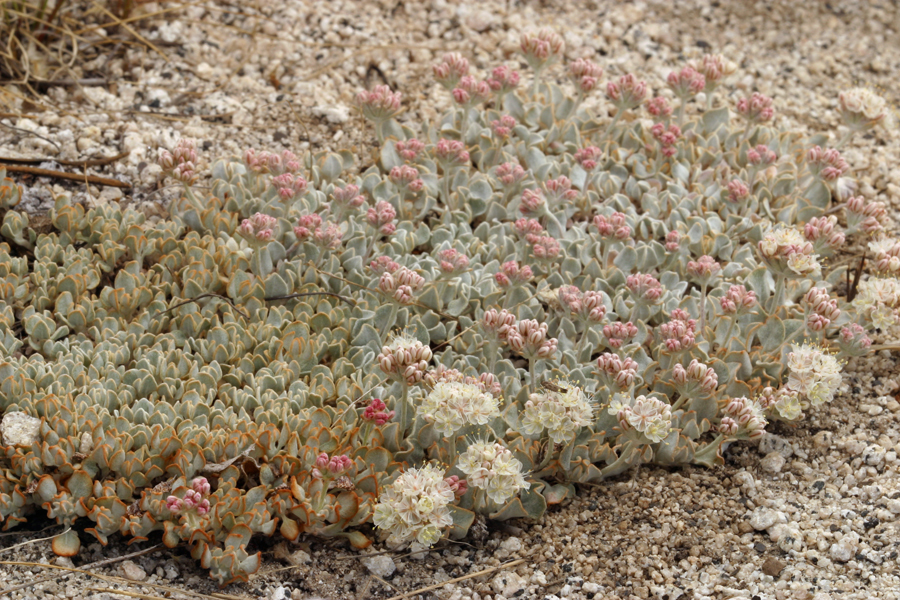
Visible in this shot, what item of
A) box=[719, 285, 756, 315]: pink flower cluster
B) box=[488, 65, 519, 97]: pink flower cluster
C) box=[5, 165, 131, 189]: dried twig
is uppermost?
box=[488, 65, 519, 97]: pink flower cluster

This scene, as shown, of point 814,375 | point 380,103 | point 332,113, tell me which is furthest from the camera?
point 332,113

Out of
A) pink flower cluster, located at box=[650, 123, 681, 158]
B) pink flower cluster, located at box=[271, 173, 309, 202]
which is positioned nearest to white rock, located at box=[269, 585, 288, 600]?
pink flower cluster, located at box=[271, 173, 309, 202]

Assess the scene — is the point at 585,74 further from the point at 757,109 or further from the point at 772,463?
the point at 772,463

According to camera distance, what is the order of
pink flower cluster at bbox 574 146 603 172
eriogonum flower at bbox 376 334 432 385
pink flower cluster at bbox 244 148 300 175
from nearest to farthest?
eriogonum flower at bbox 376 334 432 385, pink flower cluster at bbox 244 148 300 175, pink flower cluster at bbox 574 146 603 172

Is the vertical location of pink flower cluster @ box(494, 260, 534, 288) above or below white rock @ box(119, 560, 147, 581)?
above

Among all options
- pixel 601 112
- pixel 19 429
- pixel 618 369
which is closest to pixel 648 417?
pixel 618 369

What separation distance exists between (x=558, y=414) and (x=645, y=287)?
94 cm

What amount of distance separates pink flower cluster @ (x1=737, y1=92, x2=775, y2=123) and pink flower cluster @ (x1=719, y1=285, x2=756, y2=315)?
4.77ft

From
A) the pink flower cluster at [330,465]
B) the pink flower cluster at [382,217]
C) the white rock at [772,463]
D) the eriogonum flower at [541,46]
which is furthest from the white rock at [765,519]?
the eriogonum flower at [541,46]

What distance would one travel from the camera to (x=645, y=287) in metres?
4.15

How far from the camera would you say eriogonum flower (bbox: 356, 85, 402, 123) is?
190 inches

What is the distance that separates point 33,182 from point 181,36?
5.48 feet

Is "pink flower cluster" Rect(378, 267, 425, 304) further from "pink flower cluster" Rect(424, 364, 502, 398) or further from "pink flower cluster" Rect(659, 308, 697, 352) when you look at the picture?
"pink flower cluster" Rect(659, 308, 697, 352)

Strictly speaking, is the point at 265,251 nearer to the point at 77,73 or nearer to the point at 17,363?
the point at 17,363
